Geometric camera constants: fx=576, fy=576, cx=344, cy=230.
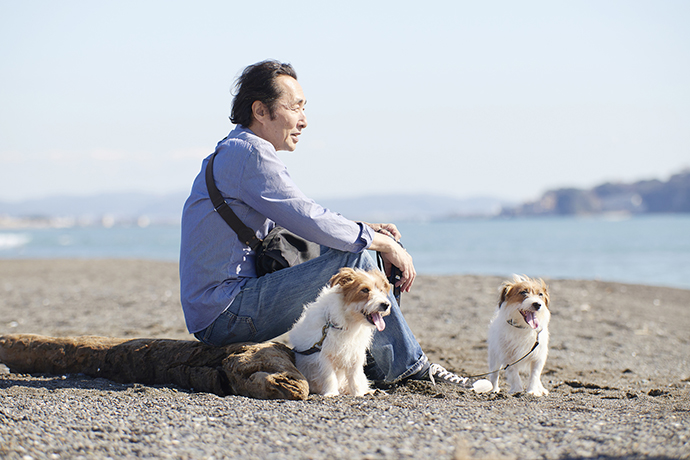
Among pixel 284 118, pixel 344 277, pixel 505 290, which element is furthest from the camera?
pixel 505 290

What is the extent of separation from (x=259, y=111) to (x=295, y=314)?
1363 mm

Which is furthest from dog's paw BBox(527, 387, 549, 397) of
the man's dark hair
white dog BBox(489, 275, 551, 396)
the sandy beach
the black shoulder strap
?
the man's dark hair

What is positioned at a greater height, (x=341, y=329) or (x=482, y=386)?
(x=341, y=329)

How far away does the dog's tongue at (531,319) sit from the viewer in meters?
4.23

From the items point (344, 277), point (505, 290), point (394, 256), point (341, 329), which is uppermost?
point (394, 256)

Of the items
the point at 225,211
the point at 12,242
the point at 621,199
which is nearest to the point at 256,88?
the point at 225,211

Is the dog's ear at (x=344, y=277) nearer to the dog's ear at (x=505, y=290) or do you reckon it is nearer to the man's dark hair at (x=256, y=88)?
the man's dark hair at (x=256, y=88)

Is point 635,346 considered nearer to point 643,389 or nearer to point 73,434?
point 643,389

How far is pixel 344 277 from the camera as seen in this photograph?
11.6ft

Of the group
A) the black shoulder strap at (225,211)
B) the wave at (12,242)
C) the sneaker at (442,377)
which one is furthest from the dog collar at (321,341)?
the wave at (12,242)

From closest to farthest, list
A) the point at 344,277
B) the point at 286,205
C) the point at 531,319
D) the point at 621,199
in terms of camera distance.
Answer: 1. the point at 286,205
2. the point at 344,277
3. the point at 531,319
4. the point at 621,199

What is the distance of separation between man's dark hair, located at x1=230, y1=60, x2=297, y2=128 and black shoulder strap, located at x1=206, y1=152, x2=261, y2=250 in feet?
1.51

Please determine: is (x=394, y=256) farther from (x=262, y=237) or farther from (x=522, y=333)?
(x=522, y=333)

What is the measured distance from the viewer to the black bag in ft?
11.7
